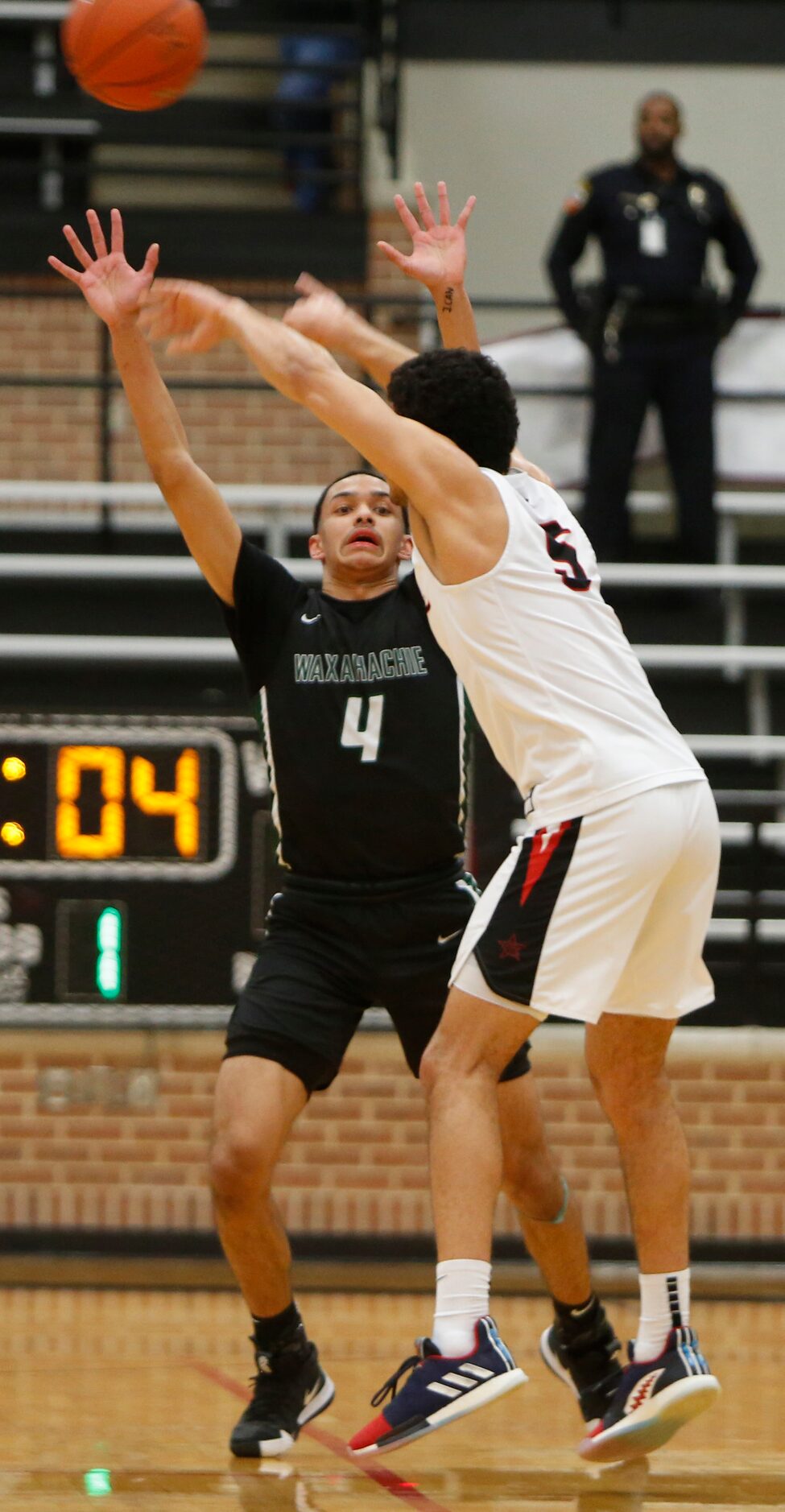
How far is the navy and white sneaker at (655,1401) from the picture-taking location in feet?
13.0

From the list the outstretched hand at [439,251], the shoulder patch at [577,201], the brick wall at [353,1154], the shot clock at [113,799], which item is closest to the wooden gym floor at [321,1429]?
the brick wall at [353,1154]

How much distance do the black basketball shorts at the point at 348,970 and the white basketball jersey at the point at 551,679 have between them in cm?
80

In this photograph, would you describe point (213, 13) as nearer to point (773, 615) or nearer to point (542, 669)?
point (773, 615)

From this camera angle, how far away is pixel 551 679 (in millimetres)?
3898

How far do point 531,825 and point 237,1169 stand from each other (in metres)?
1.06

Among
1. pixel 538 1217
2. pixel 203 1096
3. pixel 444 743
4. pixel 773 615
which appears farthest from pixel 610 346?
pixel 538 1217

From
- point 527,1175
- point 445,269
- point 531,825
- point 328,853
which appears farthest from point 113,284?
point 527,1175

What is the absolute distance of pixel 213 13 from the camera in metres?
10.6

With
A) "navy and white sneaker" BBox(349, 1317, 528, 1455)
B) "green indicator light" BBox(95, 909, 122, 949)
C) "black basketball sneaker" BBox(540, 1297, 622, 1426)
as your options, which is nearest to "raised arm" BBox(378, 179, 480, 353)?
"navy and white sneaker" BBox(349, 1317, 528, 1455)

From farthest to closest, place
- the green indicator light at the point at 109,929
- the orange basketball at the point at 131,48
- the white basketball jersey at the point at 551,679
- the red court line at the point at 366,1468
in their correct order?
the green indicator light at the point at 109,929 < the orange basketball at the point at 131,48 < the red court line at the point at 366,1468 < the white basketball jersey at the point at 551,679

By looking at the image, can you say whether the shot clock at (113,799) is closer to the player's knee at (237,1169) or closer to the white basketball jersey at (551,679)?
the player's knee at (237,1169)

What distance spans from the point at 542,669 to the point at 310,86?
7600mm

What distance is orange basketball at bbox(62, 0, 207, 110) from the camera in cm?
543

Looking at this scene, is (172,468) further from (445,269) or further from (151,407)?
(445,269)
